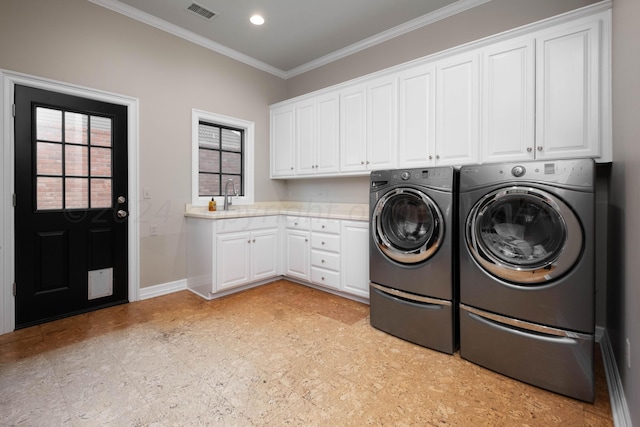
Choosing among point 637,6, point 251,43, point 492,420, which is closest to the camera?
point 637,6

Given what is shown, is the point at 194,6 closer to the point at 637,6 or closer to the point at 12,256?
the point at 12,256

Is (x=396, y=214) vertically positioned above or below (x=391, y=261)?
above

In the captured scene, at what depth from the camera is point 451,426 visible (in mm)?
1437

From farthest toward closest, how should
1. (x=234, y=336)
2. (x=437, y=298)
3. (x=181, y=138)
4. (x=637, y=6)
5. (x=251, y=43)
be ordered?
(x=251, y=43) → (x=181, y=138) → (x=234, y=336) → (x=437, y=298) → (x=637, y=6)

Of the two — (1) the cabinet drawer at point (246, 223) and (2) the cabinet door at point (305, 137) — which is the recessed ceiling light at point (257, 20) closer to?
(2) the cabinet door at point (305, 137)

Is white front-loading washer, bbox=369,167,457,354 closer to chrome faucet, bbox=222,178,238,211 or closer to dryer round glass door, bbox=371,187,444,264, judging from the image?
dryer round glass door, bbox=371,187,444,264

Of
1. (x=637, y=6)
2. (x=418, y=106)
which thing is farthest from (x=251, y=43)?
(x=637, y=6)

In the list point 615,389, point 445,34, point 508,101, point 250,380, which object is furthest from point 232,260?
point 445,34

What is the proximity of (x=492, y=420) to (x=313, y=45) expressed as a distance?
12.9 ft

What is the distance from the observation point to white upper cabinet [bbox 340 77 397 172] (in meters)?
3.01

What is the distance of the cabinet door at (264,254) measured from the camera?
3.49 m

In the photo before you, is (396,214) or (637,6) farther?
(396,214)

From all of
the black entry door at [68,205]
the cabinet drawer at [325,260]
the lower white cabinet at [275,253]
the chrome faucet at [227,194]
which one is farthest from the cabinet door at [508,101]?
the black entry door at [68,205]

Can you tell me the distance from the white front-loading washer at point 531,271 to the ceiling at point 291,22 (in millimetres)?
2048
